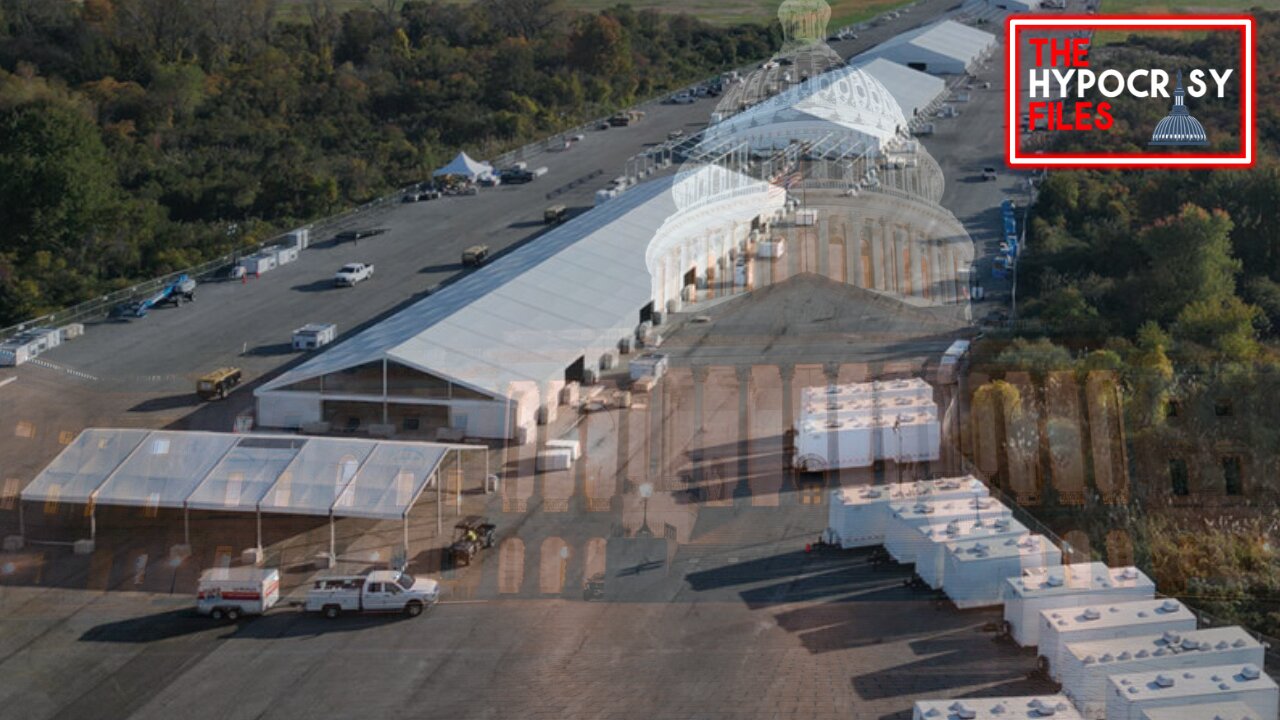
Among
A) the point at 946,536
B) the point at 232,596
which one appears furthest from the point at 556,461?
the point at 946,536

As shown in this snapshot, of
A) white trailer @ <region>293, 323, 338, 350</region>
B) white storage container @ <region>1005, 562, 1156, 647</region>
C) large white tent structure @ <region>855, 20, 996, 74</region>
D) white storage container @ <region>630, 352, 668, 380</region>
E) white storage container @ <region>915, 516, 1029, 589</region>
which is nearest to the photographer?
white storage container @ <region>1005, 562, 1156, 647</region>

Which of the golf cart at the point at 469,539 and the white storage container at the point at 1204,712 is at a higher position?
the golf cart at the point at 469,539

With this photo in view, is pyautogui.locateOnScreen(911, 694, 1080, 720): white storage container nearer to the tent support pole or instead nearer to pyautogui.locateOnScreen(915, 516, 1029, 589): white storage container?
pyautogui.locateOnScreen(915, 516, 1029, 589): white storage container

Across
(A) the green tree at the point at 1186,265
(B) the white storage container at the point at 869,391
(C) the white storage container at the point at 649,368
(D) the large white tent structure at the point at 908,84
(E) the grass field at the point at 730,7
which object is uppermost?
(E) the grass field at the point at 730,7

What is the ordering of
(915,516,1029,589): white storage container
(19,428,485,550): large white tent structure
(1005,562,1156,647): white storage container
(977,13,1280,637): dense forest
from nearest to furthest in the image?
(1005,562,1156,647): white storage container
(915,516,1029,589): white storage container
(977,13,1280,637): dense forest
(19,428,485,550): large white tent structure

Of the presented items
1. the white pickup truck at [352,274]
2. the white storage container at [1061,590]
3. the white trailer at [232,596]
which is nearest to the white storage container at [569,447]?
the white trailer at [232,596]

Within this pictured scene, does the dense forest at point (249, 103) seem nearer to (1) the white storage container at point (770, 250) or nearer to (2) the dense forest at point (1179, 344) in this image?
(1) the white storage container at point (770, 250)

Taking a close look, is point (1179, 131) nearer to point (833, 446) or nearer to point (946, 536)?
point (833, 446)

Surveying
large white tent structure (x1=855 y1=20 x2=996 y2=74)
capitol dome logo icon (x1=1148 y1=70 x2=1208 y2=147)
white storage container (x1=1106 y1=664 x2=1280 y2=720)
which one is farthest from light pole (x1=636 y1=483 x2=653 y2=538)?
large white tent structure (x1=855 y1=20 x2=996 y2=74)
